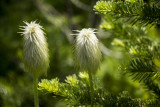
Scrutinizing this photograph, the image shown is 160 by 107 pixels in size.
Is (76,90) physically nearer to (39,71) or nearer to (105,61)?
(39,71)

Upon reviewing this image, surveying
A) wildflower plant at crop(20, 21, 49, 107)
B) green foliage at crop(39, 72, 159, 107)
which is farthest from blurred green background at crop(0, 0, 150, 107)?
wildflower plant at crop(20, 21, 49, 107)

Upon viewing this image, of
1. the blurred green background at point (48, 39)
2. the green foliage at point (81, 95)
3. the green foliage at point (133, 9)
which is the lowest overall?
the green foliage at point (81, 95)

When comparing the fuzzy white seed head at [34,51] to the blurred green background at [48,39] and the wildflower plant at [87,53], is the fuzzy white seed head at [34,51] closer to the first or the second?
the wildflower plant at [87,53]

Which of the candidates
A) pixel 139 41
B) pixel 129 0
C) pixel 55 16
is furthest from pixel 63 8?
pixel 129 0

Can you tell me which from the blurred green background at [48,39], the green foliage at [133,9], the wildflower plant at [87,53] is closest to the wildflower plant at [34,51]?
the wildflower plant at [87,53]

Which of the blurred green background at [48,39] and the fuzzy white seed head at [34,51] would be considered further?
the blurred green background at [48,39]

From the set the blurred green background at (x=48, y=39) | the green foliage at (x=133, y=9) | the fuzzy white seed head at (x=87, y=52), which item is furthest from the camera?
the blurred green background at (x=48, y=39)

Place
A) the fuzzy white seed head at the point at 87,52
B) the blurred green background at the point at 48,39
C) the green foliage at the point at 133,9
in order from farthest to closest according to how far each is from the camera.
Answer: the blurred green background at the point at 48,39 → the green foliage at the point at 133,9 → the fuzzy white seed head at the point at 87,52
